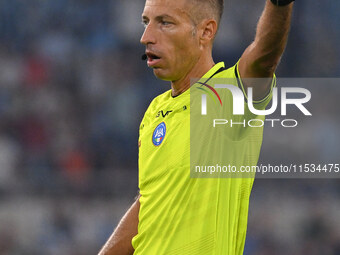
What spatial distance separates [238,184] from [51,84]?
20.2ft

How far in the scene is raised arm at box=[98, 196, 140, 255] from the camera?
125 inches

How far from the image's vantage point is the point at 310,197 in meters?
7.48

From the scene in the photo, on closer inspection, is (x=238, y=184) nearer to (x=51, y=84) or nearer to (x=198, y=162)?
(x=198, y=162)

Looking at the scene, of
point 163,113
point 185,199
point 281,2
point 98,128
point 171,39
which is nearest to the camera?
point 281,2

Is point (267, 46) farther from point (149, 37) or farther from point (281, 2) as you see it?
point (149, 37)

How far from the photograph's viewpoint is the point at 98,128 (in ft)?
26.9

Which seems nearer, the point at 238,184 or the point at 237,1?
the point at 238,184

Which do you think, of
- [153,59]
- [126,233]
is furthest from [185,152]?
[126,233]

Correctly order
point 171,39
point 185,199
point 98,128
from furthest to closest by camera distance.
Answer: point 98,128
point 171,39
point 185,199

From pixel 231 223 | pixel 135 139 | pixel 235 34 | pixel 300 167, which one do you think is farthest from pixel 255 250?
pixel 231 223

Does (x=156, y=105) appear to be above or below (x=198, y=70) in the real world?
below

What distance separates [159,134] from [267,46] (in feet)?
2.38

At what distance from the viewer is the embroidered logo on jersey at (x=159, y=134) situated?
9.41ft

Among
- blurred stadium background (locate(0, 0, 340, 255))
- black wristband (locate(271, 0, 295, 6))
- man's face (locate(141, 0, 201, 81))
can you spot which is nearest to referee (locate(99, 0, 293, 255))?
man's face (locate(141, 0, 201, 81))
